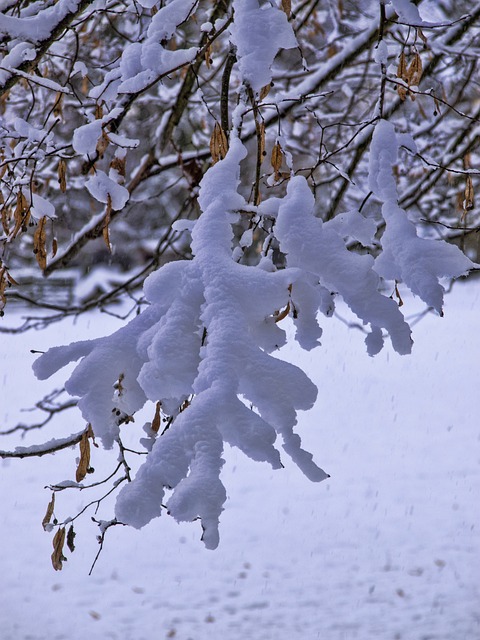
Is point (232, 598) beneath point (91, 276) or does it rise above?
beneath

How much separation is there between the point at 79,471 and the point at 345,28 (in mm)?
5003

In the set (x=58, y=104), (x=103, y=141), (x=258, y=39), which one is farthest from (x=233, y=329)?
(x=58, y=104)

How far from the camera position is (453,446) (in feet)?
22.8

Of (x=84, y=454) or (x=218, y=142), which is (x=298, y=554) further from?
(x=218, y=142)

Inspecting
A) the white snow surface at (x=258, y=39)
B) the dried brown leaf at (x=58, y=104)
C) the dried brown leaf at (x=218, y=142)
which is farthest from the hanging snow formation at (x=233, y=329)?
the dried brown leaf at (x=58, y=104)

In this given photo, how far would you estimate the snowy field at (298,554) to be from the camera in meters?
4.19

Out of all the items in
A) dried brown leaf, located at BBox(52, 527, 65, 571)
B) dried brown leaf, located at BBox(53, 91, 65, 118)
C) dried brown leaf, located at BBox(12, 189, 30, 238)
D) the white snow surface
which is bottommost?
dried brown leaf, located at BBox(52, 527, 65, 571)

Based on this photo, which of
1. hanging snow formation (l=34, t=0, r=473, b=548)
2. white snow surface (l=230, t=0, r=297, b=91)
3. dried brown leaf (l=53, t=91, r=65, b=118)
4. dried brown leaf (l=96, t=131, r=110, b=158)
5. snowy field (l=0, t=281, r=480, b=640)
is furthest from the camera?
snowy field (l=0, t=281, r=480, b=640)

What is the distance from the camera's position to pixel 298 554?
196 inches

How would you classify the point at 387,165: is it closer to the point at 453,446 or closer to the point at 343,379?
the point at 453,446

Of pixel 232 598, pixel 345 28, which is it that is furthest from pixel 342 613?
pixel 345 28

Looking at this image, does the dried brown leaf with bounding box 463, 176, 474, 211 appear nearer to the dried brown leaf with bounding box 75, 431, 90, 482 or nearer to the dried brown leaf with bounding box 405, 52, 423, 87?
the dried brown leaf with bounding box 405, 52, 423, 87

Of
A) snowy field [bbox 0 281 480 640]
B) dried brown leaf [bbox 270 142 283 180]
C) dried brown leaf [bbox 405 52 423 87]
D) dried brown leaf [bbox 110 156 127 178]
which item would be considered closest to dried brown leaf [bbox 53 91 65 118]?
dried brown leaf [bbox 110 156 127 178]

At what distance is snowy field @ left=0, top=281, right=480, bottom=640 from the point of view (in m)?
4.19
